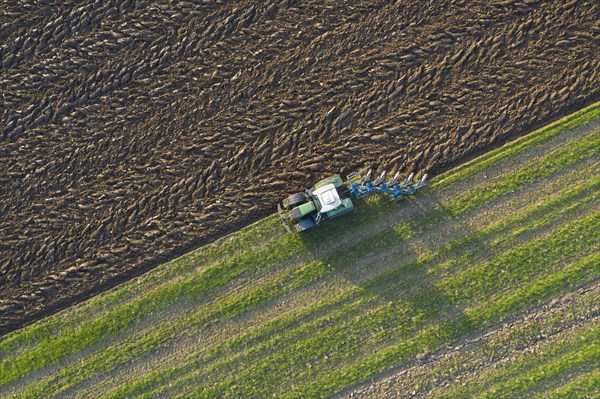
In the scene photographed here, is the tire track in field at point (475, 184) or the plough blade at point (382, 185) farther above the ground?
the plough blade at point (382, 185)

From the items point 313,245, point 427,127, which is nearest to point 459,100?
point 427,127

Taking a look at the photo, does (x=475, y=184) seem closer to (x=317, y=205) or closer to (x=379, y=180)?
(x=379, y=180)

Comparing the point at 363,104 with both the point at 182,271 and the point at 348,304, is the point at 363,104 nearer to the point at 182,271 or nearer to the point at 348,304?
the point at 348,304

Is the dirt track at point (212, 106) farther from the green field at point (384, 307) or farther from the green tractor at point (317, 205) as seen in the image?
the green field at point (384, 307)

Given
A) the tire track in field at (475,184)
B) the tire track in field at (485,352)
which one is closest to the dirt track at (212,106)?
the tire track in field at (475,184)

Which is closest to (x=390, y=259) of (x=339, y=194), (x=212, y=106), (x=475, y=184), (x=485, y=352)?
(x=339, y=194)

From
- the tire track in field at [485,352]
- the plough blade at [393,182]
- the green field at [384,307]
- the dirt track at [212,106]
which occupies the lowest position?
the tire track in field at [485,352]
